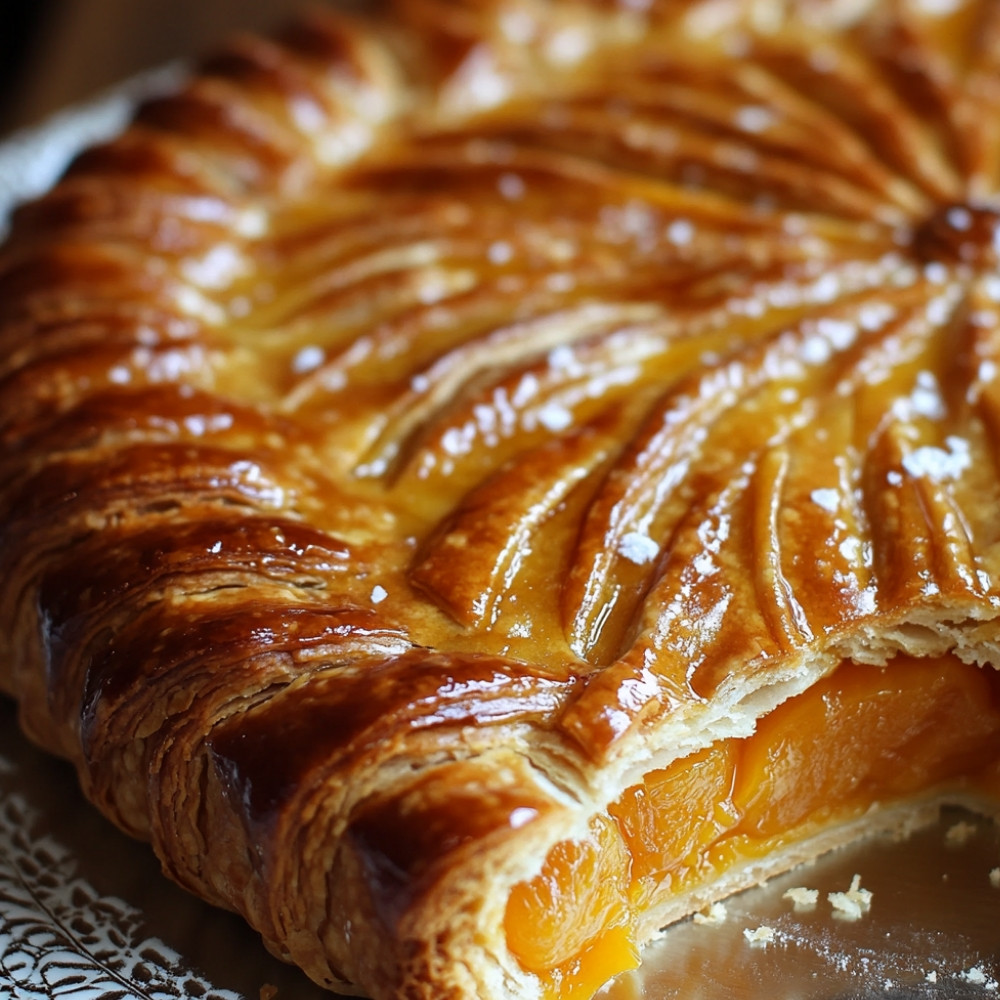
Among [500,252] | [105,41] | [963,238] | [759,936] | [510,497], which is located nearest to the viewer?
[759,936]

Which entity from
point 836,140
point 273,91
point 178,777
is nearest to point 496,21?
point 273,91

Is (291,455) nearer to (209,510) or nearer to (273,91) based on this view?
(209,510)

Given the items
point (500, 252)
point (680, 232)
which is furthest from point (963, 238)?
point (500, 252)

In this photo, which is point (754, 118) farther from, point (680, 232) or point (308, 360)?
point (308, 360)

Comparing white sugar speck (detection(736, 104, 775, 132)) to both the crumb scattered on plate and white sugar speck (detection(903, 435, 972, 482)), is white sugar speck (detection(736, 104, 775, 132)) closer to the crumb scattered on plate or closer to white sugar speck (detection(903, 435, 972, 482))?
white sugar speck (detection(903, 435, 972, 482))

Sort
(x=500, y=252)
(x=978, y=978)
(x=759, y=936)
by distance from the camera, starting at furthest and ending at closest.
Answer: (x=500, y=252) → (x=759, y=936) → (x=978, y=978)

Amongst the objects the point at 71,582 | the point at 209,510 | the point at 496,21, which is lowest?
the point at 71,582
